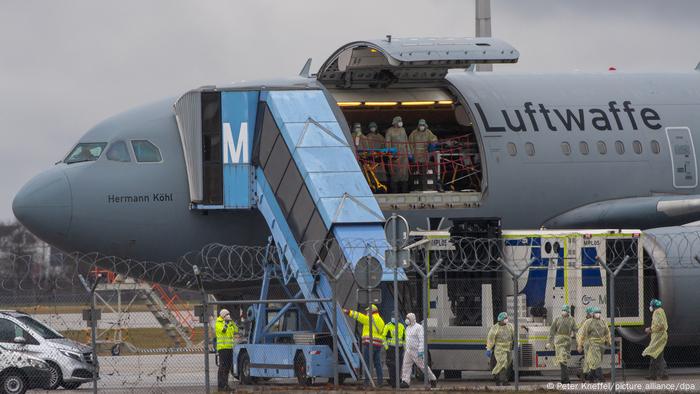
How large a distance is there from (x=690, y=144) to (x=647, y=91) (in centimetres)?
145

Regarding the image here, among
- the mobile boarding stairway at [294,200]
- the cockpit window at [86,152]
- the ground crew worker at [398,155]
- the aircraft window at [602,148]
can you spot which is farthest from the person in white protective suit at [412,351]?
the aircraft window at [602,148]

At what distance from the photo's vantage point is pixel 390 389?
20.9 meters

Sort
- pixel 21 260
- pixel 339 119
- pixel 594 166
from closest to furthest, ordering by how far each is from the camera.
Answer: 1. pixel 21 260
2. pixel 339 119
3. pixel 594 166

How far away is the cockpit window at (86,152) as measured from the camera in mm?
26047

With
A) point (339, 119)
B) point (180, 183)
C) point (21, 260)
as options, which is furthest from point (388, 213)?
point (21, 260)

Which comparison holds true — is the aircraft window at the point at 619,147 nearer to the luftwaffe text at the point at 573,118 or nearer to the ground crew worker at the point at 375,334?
the luftwaffe text at the point at 573,118

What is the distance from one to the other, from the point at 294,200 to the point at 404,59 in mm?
3497

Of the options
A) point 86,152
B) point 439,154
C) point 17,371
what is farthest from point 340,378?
point 86,152

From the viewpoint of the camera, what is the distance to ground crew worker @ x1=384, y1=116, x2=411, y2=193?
89.0ft

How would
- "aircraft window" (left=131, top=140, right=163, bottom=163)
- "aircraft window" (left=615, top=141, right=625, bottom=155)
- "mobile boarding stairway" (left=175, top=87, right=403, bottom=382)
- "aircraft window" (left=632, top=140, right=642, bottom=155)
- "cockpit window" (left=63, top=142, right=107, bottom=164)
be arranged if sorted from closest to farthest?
"mobile boarding stairway" (left=175, top=87, right=403, bottom=382)
"aircraft window" (left=131, top=140, right=163, bottom=163)
"cockpit window" (left=63, top=142, right=107, bottom=164)
"aircraft window" (left=615, top=141, right=625, bottom=155)
"aircraft window" (left=632, top=140, right=642, bottom=155)

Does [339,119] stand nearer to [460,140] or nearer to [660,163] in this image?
[460,140]

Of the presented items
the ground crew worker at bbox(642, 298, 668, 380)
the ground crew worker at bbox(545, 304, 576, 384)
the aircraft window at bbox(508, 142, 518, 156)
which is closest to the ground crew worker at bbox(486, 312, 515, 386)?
the ground crew worker at bbox(545, 304, 576, 384)

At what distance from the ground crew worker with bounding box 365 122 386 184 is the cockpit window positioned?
511cm

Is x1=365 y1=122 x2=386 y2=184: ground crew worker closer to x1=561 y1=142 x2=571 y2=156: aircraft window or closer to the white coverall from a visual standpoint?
x1=561 y1=142 x2=571 y2=156: aircraft window
